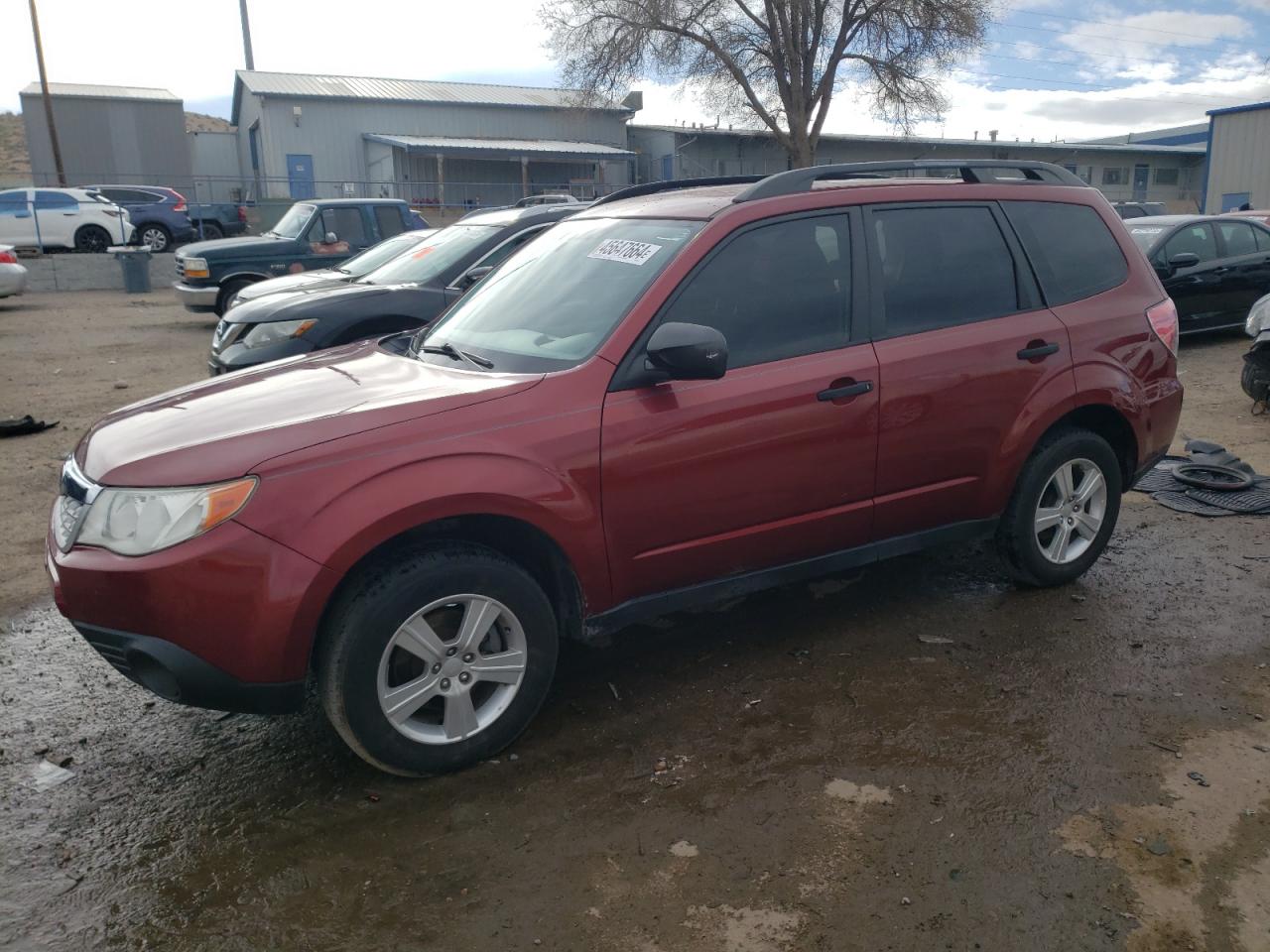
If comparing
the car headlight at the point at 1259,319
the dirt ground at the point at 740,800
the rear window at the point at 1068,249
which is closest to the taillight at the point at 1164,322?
the rear window at the point at 1068,249

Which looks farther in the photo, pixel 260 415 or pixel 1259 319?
pixel 1259 319

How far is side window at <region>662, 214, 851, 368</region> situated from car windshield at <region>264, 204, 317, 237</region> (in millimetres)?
11357

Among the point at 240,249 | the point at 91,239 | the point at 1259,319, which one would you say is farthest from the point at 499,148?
the point at 1259,319

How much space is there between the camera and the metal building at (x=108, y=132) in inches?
1491

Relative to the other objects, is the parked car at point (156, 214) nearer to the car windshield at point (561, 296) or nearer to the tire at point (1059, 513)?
the car windshield at point (561, 296)

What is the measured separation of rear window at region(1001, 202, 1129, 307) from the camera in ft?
14.6

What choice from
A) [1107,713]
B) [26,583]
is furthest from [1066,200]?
[26,583]

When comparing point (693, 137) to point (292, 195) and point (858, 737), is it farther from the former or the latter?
point (858, 737)

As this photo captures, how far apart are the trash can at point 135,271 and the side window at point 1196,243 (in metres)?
18.7

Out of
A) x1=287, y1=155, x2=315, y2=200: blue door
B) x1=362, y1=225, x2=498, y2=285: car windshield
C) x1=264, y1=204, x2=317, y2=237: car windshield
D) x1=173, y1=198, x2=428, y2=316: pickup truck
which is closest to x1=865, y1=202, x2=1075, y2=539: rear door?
x1=362, y1=225, x2=498, y2=285: car windshield

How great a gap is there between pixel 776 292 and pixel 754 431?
58cm

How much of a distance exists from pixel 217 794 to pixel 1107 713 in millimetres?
3067

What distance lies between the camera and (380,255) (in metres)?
10.3

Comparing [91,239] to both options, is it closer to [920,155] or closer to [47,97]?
[47,97]
